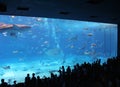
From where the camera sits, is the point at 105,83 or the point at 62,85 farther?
the point at 62,85

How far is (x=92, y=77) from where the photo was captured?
10.3ft

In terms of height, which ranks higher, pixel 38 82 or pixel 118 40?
pixel 118 40

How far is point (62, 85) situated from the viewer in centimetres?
264

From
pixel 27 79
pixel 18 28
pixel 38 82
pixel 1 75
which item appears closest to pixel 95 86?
pixel 38 82

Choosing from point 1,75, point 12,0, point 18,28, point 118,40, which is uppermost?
point 18,28

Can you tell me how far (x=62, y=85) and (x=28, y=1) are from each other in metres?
3.00

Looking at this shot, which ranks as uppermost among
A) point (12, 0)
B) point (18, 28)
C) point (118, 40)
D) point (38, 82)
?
point (18, 28)

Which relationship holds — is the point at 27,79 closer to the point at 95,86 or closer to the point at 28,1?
the point at 95,86

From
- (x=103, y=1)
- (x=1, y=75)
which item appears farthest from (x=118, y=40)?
(x=1, y=75)

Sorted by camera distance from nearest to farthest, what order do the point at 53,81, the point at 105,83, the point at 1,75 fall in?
1. the point at 105,83
2. the point at 53,81
3. the point at 1,75

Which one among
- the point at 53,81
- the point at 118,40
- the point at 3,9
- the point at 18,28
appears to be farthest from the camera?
the point at 18,28

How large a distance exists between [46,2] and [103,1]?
4.35 ft

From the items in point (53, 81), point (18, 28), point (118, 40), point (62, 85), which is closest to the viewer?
point (62, 85)

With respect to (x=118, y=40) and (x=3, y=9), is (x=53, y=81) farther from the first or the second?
(x=118, y=40)
